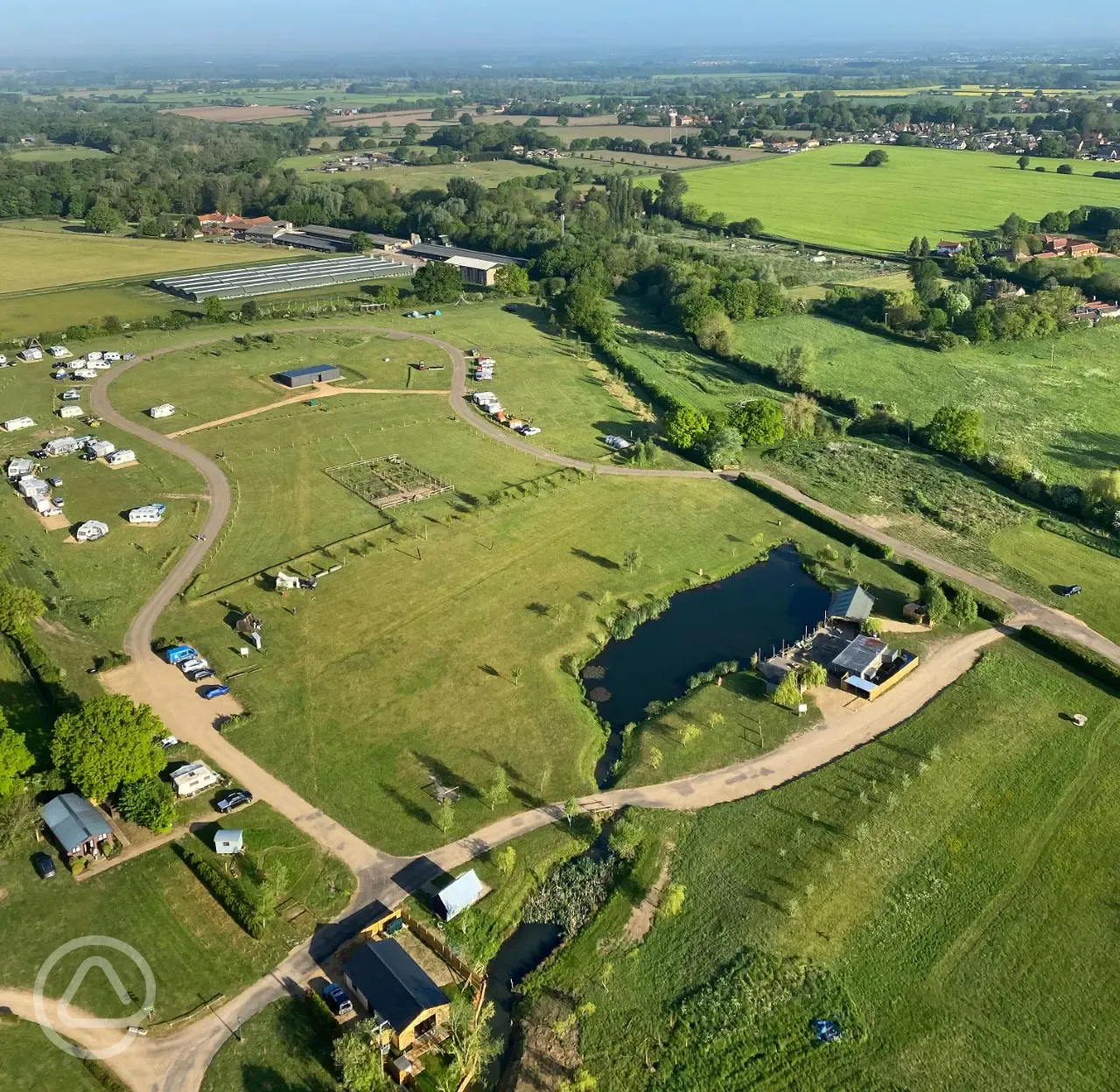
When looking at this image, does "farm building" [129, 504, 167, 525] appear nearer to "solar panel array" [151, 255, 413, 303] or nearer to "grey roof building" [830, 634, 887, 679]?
"grey roof building" [830, 634, 887, 679]

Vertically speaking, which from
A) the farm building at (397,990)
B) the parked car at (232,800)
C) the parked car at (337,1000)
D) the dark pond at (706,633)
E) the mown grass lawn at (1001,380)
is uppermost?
the farm building at (397,990)

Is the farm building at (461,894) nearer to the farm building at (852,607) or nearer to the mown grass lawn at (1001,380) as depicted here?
the farm building at (852,607)

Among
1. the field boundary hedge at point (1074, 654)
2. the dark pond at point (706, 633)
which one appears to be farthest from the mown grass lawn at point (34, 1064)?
the field boundary hedge at point (1074, 654)

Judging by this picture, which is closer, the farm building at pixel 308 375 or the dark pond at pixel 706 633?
the dark pond at pixel 706 633

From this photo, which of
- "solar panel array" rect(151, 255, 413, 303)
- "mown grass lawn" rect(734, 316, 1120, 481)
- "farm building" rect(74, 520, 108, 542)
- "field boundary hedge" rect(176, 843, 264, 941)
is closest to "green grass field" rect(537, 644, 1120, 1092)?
"field boundary hedge" rect(176, 843, 264, 941)

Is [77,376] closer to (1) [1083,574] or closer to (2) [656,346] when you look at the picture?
(2) [656,346]
